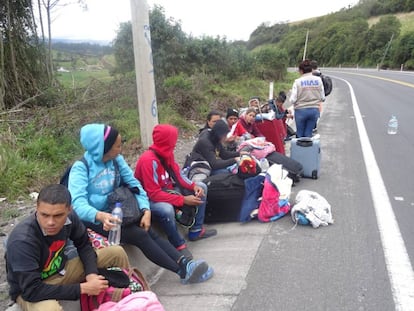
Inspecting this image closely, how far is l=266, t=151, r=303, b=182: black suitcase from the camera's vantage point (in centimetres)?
588

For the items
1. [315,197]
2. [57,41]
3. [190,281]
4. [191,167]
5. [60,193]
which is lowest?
[190,281]

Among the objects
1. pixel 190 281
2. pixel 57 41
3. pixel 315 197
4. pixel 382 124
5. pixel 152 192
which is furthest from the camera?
pixel 382 124

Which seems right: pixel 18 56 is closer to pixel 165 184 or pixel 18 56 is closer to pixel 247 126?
pixel 247 126

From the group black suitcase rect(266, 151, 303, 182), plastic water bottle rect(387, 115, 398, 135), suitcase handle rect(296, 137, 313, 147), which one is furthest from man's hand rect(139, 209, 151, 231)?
plastic water bottle rect(387, 115, 398, 135)

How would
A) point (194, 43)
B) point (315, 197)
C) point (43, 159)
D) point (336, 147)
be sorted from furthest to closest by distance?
1. point (194, 43)
2. point (336, 147)
3. point (43, 159)
4. point (315, 197)

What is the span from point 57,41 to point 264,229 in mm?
7351

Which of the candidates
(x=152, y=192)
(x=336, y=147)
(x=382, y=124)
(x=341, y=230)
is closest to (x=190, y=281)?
(x=152, y=192)

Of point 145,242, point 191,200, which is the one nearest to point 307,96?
point 191,200

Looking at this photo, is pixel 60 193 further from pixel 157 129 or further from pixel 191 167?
pixel 191 167

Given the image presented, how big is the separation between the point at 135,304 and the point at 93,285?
1.04ft

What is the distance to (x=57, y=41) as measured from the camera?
9.20 meters

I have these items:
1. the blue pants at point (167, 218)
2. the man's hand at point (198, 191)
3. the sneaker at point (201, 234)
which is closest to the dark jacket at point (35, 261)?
the blue pants at point (167, 218)

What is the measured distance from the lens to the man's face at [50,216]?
96.1 inches

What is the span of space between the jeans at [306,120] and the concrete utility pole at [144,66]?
2.66 m
